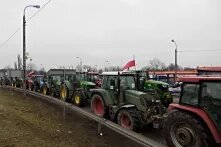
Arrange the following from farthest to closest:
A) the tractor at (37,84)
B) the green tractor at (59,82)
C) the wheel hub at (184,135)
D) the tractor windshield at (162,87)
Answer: the tractor at (37,84) → the green tractor at (59,82) → the tractor windshield at (162,87) → the wheel hub at (184,135)

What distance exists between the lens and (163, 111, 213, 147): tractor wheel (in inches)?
318

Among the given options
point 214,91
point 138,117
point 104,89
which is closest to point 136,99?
point 138,117

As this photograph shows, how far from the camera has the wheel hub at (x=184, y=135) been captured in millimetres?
8469

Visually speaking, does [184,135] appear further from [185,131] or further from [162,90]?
[162,90]

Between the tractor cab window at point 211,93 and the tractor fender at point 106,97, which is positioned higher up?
the tractor cab window at point 211,93

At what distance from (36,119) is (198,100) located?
710cm

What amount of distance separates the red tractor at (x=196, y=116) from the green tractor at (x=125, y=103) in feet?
7.97

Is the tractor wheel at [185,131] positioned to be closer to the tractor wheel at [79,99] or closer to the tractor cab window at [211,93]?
the tractor cab window at [211,93]

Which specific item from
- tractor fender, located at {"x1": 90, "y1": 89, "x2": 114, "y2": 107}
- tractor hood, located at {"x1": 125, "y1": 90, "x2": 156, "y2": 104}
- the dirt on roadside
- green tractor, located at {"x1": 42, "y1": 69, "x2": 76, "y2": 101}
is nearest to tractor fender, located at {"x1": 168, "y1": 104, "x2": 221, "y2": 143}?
the dirt on roadside

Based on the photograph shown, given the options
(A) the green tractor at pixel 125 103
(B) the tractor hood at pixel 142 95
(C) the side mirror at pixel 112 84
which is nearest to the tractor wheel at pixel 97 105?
(A) the green tractor at pixel 125 103

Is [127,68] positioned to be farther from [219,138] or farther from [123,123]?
[219,138]

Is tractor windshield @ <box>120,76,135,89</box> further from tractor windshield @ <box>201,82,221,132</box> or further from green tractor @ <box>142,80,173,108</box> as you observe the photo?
tractor windshield @ <box>201,82,221,132</box>

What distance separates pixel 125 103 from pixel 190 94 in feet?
16.8

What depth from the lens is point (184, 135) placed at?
342 inches
